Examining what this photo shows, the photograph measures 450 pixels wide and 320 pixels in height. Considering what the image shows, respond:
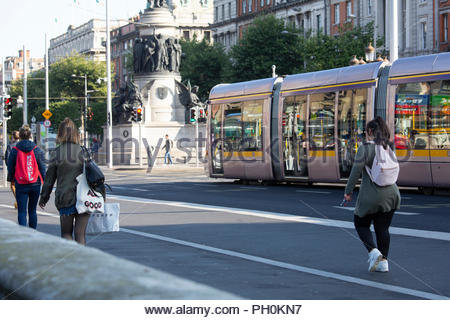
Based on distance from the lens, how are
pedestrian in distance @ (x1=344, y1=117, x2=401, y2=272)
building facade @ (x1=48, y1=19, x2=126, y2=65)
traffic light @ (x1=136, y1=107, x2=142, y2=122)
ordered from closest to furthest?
pedestrian in distance @ (x1=344, y1=117, x2=401, y2=272) < traffic light @ (x1=136, y1=107, x2=142, y2=122) < building facade @ (x1=48, y1=19, x2=126, y2=65)

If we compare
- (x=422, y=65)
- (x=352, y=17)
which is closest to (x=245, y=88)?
(x=422, y=65)

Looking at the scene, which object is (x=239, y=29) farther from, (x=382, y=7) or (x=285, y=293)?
(x=285, y=293)

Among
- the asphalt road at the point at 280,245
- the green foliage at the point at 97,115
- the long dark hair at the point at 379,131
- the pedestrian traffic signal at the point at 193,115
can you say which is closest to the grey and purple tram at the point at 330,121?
the asphalt road at the point at 280,245

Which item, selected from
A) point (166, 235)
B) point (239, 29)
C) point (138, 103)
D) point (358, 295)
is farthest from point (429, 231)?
point (239, 29)

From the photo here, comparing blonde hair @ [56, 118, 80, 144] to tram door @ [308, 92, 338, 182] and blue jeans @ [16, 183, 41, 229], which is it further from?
tram door @ [308, 92, 338, 182]

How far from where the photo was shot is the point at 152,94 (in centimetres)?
5066

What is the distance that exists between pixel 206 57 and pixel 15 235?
81.1 metres

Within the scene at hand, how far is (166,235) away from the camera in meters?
12.3

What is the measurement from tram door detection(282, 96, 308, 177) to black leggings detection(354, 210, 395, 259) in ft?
47.0

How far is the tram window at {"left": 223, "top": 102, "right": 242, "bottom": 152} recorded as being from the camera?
25.8 meters

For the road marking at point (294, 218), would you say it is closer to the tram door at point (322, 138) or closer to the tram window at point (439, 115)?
the tram door at point (322, 138)

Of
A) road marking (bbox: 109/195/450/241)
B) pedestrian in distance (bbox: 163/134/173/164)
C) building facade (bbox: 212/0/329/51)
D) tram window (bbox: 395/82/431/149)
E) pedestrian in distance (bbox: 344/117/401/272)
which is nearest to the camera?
pedestrian in distance (bbox: 344/117/401/272)

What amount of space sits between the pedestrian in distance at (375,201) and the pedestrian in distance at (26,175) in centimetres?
548

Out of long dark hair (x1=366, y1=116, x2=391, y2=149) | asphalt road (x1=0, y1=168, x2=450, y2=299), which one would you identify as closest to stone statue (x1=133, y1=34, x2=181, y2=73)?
asphalt road (x1=0, y1=168, x2=450, y2=299)
